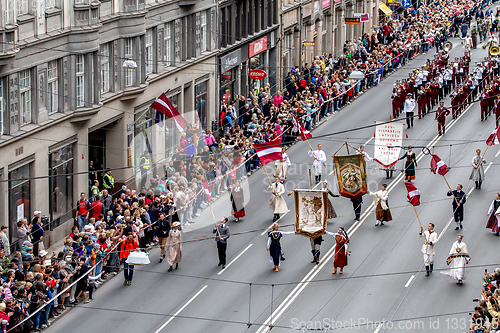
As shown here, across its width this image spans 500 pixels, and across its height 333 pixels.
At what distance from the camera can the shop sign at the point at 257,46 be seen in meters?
49.8

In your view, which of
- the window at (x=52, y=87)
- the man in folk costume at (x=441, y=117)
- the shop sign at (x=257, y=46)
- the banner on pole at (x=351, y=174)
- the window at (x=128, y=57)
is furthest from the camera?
the shop sign at (x=257, y=46)

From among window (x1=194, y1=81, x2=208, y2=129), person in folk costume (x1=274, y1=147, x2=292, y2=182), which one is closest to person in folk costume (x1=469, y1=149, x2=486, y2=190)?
person in folk costume (x1=274, y1=147, x2=292, y2=182)

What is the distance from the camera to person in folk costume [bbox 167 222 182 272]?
28.3m

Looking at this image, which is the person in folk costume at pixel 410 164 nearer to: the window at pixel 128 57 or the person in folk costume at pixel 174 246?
the window at pixel 128 57

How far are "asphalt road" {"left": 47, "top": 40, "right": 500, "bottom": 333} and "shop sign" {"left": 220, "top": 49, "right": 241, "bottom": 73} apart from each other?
10.8 m

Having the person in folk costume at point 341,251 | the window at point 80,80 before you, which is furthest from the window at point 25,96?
the person in folk costume at point 341,251

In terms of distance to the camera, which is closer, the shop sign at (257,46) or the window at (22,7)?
the window at (22,7)

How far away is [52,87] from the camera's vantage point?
102 feet

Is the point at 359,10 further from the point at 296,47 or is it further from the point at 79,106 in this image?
the point at 79,106

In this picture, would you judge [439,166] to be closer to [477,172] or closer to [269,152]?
[269,152]

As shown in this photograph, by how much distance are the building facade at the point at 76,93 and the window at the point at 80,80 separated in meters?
0.03

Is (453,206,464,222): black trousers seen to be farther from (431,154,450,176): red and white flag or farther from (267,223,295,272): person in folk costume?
(267,223,295,272): person in folk costume

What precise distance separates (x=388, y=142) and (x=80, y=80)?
11.4m

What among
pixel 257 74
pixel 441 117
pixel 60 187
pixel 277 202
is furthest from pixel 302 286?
pixel 257 74
